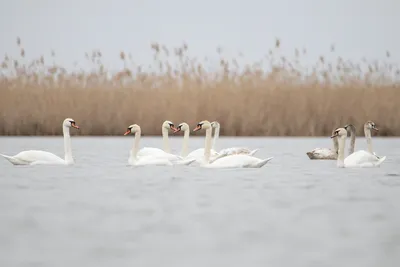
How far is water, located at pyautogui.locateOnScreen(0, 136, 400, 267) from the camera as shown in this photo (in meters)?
4.77

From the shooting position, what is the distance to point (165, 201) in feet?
24.0

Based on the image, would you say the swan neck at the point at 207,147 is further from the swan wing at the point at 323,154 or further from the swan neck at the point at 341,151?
the swan wing at the point at 323,154

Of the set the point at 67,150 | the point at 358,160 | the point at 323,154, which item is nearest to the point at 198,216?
the point at 358,160

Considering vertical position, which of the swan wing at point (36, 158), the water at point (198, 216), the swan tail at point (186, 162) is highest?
the swan wing at point (36, 158)

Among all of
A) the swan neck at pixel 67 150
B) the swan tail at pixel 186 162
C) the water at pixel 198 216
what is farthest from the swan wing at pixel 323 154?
the swan neck at pixel 67 150

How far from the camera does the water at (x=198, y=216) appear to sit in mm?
4770

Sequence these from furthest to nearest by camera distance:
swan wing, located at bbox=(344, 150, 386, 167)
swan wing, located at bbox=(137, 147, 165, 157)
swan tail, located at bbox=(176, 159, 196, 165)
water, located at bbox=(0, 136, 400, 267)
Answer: swan wing, located at bbox=(137, 147, 165, 157)
swan tail, located at bbox=(176, 159, 196, 165)
swan wing, located at bbox=(344, 150, 386, 167)
water, located at bbox=(0, 136, 400, 267)

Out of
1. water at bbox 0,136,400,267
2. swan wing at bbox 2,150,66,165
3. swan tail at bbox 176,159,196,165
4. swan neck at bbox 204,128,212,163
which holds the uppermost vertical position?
swan neck at bbox 204,128,212,163

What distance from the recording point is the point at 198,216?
6.36 meters

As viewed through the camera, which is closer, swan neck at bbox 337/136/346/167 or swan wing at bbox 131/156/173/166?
swan neck at bbox 337/136/346/167

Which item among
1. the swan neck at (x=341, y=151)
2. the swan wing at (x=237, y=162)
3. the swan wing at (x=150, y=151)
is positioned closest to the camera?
the swan wing at (x=237, y=162)

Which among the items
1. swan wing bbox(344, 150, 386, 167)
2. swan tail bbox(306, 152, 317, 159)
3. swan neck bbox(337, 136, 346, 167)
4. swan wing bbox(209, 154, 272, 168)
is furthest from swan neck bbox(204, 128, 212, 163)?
swan tail bbox(306, 152, 317, 159)

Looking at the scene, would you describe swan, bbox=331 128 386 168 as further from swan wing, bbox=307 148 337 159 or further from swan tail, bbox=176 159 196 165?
swan tail, bbox=176 159 196 165

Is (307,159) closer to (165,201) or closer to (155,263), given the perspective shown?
(165,201)
